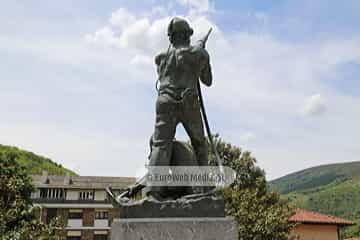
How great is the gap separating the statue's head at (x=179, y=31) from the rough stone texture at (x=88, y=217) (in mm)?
29974

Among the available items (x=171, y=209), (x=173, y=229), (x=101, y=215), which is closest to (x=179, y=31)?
(x=171, y=209)

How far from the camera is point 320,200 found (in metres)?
91.4

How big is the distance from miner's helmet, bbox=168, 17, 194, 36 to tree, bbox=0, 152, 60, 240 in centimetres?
1057

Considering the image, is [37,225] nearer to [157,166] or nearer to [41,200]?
[157,166]

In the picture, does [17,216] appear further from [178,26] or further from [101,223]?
[101,223]

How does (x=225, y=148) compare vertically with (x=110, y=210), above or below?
above

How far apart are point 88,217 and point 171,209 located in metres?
30.2

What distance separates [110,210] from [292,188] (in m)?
161

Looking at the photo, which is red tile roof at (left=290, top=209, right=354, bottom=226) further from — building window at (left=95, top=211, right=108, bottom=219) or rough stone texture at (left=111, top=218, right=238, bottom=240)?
rough stone texture at (left=111, top=218, right=238, bottom=240)

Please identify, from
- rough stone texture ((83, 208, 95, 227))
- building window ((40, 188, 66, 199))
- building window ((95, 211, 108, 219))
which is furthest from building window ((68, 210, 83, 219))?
building window ((40, 188, 66, 199))

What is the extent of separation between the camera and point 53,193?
3375cm

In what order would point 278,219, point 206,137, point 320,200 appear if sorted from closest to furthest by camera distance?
point 206,137
point 278,219
point 320,200

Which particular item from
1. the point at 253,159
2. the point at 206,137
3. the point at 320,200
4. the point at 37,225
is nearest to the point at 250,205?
the point at 253,159

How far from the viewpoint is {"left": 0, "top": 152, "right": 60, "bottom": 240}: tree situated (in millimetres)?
13914
